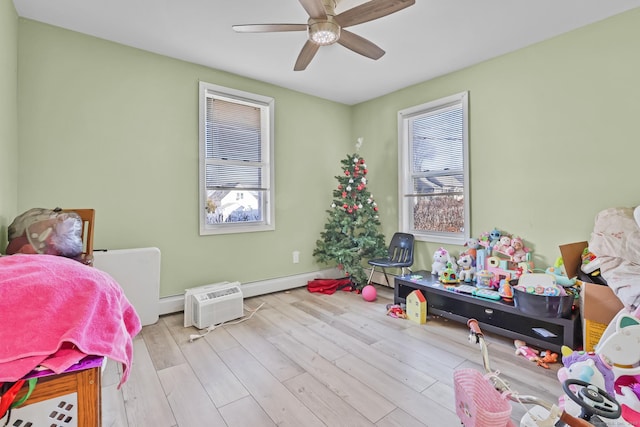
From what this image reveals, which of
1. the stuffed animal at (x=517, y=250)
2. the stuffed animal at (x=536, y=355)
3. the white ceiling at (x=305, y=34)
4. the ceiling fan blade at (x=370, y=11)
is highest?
the white ceiling at (x=305, y=34)

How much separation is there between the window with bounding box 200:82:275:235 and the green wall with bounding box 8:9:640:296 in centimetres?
12

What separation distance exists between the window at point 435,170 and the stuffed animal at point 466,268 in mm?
261

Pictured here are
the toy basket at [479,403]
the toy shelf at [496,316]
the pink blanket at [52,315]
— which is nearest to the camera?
the pink blanket at [52,315]

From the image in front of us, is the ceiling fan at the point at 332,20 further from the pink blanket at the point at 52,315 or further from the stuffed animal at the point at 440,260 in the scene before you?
the stuffed animal at the point at 440,260

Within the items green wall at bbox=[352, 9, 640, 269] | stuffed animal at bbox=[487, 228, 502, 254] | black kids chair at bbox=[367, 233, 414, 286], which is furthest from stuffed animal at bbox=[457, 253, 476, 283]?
black kids chair at bbox=[367, 233, 414, 286]

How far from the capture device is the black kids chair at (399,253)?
3328mm

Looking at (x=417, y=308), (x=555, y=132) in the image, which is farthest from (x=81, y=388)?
(x=555, y=132)

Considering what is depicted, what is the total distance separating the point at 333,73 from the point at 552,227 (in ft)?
8.49

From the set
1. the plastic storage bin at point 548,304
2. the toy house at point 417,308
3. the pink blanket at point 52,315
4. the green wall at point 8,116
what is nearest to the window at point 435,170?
the toy house at point 417,308

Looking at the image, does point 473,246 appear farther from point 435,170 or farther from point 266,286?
point 266,286

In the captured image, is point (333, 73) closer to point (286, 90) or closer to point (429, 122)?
point (286, 90)

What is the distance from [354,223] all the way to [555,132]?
7.00 ft

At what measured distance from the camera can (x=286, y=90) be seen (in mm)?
3680

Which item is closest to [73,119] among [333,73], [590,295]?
[333,73]
